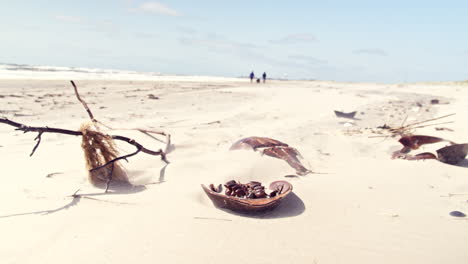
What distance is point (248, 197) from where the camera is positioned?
2141mm

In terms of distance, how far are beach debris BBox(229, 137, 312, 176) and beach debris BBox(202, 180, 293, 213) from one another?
672mm

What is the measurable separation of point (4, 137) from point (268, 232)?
3.92 meters

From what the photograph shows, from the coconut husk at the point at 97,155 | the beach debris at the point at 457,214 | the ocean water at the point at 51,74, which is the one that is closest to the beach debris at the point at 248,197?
the coconut husk at the point at 97,155

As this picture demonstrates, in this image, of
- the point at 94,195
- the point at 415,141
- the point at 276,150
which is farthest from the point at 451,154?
the point at 94,195

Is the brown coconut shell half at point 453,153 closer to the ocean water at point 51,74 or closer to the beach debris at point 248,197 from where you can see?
the beach debris at point 248,197

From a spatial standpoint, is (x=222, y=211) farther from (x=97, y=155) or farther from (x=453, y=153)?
(x=453, y=153)

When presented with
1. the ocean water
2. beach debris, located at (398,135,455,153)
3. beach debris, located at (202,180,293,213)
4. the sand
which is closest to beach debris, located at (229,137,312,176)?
the sand

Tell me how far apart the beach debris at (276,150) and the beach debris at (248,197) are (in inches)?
26.4

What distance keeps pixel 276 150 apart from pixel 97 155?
173 centimetres

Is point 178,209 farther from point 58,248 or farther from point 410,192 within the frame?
point 410,192

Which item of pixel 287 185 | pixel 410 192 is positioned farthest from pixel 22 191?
pixel 410 192

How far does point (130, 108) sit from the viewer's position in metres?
7.54

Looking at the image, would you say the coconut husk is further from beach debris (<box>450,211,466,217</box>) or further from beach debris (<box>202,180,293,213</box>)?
beach debris (<box>450,211,466,217</box>)

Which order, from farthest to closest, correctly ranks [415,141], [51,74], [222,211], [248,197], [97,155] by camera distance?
[51,74] → [415,141] → [97,155] → [248,197] → [222,211]
